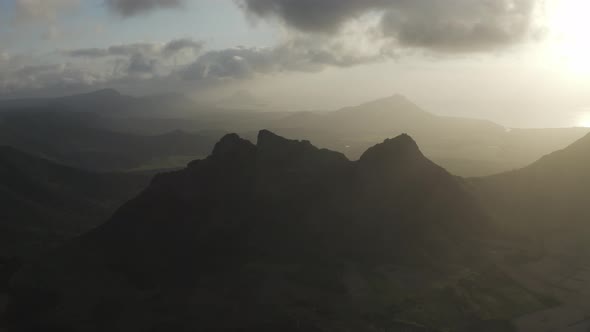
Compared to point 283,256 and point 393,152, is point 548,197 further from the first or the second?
point 283,256

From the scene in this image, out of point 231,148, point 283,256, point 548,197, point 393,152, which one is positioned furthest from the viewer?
point 231,148

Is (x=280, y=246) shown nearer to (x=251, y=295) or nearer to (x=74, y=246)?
(x=251, y=295)

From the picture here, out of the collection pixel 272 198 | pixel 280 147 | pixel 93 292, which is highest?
pixel 280 147

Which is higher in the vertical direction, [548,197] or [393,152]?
[393,152]

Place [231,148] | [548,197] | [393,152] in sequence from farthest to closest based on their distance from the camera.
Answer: [231,148]
[548,197]
[393,152]

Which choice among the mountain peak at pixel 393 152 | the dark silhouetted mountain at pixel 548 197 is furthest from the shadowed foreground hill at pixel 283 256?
the dark silhouetted mountain at pixel 548 197

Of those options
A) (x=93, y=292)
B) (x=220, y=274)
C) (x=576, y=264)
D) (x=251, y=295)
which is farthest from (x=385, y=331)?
(x=93, y=292)

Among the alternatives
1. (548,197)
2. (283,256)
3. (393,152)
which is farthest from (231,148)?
(548,197)

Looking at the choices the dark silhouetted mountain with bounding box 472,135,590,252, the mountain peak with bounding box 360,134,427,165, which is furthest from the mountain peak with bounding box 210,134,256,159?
the dark silhouetted mountain with bounding box 472,135,590,252
